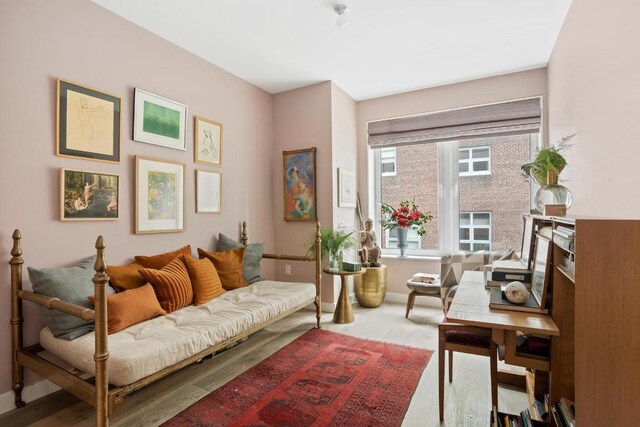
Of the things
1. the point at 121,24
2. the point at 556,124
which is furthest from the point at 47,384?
the point at 556,124

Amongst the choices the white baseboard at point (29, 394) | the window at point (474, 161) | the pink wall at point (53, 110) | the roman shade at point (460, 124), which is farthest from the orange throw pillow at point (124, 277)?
the window at point (474, 161)

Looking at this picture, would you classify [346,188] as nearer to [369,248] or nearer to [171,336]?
[369,248]

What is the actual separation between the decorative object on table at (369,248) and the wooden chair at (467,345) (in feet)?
6.92

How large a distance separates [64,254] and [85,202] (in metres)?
0.37

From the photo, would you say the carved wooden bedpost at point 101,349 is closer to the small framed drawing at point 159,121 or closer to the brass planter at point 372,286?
the small framed drawing at point 159,121

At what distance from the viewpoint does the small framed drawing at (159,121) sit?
2.63 metres

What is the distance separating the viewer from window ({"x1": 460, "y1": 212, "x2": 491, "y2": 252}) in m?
3.91

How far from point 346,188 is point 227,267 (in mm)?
1783

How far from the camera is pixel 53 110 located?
7.00 feet

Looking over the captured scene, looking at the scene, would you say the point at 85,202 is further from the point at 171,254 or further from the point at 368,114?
the point at 368,114

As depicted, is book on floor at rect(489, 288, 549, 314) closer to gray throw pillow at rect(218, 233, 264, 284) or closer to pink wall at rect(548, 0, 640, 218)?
pink wall at rect(548, 0, 640, 218)

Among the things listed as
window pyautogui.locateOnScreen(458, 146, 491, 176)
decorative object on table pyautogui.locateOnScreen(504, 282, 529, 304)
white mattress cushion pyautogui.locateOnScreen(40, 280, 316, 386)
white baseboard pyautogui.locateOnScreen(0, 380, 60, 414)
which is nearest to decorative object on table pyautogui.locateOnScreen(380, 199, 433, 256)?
window pyautogui.locateOnScreen(458, 146, 491, 176)

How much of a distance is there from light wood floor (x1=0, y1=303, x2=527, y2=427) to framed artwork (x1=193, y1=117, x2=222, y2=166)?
179cm

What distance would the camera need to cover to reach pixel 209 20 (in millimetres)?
2613
